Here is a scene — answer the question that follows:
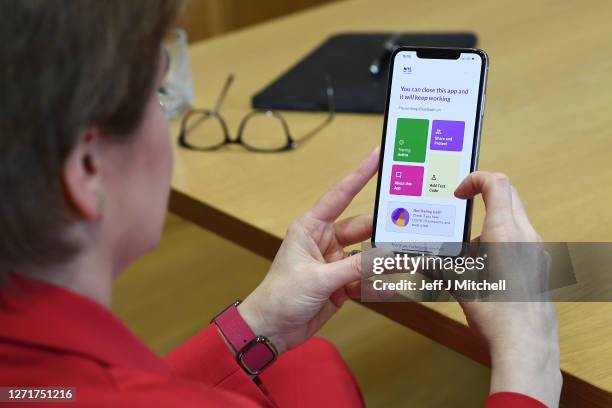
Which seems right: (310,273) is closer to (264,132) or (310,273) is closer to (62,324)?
(62,324)

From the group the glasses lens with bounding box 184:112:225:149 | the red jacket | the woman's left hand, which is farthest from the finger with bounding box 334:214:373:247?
the glasses lens with bounding box 184:112:225:149

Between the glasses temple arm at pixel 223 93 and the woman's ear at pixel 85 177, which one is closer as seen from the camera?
the woman's ear at pixel 85 177

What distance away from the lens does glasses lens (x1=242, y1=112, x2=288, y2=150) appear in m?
1.30

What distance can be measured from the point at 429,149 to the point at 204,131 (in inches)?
22.4

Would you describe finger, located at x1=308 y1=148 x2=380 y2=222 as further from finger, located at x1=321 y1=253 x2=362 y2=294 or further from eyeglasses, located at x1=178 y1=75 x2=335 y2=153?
eyeglasses, located at x1=178 y1=75 x2=335 y2=153

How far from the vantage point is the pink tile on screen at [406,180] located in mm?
898

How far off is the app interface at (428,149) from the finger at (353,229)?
30 millimetres

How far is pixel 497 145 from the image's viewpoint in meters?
1.19

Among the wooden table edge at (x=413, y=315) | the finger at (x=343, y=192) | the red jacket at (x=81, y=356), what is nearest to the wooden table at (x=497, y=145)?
the wooden table edge at (x=413, y=315)

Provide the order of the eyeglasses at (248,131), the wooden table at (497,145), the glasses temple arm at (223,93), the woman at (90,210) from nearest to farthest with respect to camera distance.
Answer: the woman at (90,210) < the wooden table at (497,145) < the eyeglasses at (248,131) < the glasses temple arm at (223,93)

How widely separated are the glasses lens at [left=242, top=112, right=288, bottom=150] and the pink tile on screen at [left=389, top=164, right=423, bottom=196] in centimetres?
40

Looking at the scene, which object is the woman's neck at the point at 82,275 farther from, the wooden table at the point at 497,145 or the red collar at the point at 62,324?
the wooden table at the point at 497,145

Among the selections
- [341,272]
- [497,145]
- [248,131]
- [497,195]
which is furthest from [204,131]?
[497,195]

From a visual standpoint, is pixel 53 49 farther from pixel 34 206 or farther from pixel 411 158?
pixel 411 158
